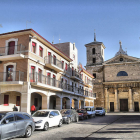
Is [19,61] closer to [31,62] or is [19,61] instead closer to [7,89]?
[31,62]

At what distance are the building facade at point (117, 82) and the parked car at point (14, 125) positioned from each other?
1671 inches

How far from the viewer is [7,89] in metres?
19.5

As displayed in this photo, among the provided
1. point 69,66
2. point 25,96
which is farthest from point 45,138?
point 69,66

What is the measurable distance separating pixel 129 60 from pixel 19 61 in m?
38.4

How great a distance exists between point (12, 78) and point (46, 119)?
306 inches

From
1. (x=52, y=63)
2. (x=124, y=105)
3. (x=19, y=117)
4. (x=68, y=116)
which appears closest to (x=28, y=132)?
(x=19, y=117)

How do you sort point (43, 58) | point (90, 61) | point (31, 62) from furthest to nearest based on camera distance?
point (90, 61) < point (43, 58) < point (31, 62)

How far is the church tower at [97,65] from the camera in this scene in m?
53.4

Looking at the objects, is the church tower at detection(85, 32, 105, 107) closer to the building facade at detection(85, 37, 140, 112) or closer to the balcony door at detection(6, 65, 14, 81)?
the building facade at detection(85, 37, 140, 112)

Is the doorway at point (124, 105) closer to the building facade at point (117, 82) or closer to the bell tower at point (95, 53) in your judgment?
the building facade at point (117, 82)

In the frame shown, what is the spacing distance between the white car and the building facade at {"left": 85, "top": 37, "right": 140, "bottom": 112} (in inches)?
1482

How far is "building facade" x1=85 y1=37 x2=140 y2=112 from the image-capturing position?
5094cm

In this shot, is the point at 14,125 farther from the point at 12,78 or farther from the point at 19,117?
the point at 12,78

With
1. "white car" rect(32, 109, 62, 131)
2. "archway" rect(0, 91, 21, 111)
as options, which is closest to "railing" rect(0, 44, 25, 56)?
"archway" rect(0, 91, 21, 111)
